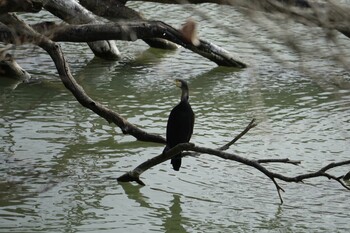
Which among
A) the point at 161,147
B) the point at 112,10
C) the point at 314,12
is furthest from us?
the point at 112,10

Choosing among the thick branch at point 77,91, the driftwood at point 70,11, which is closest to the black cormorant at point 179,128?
the thick branch at point 77,91

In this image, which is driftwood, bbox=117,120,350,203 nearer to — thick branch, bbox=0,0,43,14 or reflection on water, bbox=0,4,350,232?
reflection on water, bbox=0,4,350,232

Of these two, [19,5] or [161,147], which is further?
[161,147]

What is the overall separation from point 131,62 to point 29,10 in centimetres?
537

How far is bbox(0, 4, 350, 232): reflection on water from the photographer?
6.19 m

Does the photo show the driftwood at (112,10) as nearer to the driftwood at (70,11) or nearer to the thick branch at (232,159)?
the driftwood at (70,11)

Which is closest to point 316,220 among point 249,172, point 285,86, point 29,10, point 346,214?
point 346,214

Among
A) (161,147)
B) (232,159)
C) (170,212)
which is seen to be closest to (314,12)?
(232,159)

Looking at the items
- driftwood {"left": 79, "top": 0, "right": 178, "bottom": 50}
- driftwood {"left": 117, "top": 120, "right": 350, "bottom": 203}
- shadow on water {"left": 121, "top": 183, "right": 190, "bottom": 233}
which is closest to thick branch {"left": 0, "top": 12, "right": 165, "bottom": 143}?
driftwood {"left": 117, "top": 120, "right": 350, "bottom": 203}

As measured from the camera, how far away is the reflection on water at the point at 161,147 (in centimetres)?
619

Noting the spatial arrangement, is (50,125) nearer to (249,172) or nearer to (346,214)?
(249,172)

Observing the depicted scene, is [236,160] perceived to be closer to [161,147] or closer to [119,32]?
[119,32]

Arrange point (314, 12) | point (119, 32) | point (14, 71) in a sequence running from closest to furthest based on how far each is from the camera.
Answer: point (314, 12), point (119, 32), point (14, 71)

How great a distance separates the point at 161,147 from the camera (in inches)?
307
